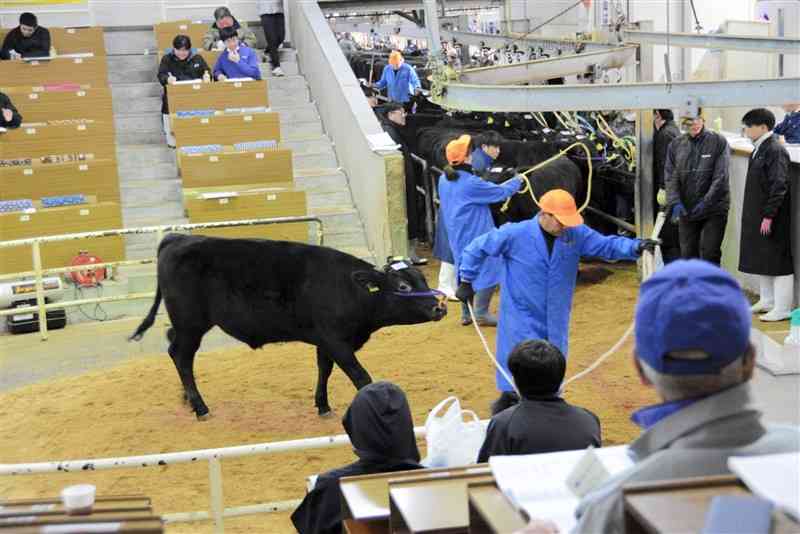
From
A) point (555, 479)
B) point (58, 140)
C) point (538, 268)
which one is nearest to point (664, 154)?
point (538, 268)

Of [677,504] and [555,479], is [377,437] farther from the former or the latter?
[677,504]

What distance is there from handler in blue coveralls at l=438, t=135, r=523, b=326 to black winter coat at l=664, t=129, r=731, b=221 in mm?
1816

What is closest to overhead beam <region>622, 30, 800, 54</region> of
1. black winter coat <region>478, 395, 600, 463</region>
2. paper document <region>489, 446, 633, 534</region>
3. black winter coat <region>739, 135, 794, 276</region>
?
black winter coat <region>739, 135, 794, 276</region>

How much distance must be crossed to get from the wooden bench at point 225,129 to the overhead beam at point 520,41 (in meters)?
2.97

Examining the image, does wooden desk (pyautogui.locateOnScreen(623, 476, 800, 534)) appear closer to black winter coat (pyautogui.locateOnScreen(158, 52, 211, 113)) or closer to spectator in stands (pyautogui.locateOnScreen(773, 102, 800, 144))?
spectator in stands (pyautogui.locateOnScreen(773, 102, 800, 144))

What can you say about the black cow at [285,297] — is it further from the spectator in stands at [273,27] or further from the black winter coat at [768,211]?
the spectator in stands at [273,27]

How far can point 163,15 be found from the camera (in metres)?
18.9

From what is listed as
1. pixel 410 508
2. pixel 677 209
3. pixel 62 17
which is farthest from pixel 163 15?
pixel 410 508

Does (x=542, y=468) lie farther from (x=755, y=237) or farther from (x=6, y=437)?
(x=755, y=237)

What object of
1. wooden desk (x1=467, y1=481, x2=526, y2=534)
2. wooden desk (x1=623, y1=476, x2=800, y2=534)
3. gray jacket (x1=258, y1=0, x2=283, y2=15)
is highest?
gray jacket (x1=258, y1=0, x2=283, y2=15)

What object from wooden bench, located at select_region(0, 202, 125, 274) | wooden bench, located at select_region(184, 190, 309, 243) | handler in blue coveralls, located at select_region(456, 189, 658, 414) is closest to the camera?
handler in blue coveralls, located at select_region(456, 189, 658, 414)

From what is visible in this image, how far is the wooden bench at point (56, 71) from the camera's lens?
15.7m

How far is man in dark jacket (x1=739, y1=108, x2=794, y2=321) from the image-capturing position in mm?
10695

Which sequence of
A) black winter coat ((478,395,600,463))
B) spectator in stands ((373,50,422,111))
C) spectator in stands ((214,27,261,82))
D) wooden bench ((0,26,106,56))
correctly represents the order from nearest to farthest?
black winter coat ((478,395,600,463)) → spectator in stands ((214,27,261,82)) → wooden bench ((0,26,106,56)) → spectator in stands ((373,50,422,111))
